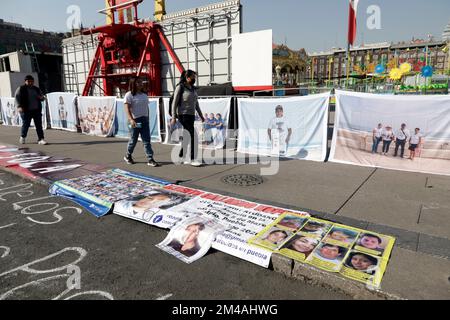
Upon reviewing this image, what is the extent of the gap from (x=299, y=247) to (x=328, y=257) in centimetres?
27

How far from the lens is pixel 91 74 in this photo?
17.7m

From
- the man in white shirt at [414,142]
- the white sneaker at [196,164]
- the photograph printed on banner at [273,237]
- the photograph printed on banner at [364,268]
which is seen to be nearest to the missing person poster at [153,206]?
the photograph printed on banner at [273,237]

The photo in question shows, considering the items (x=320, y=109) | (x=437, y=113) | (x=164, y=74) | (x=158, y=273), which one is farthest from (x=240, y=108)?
(x=164, y=74)

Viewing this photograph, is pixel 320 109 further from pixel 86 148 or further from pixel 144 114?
pixel 86 148

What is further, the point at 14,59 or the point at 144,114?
the point at 14,59

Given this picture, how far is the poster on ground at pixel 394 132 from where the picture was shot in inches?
202

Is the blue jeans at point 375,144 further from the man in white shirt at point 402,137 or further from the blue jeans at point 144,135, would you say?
the blue jeans at point 144,135

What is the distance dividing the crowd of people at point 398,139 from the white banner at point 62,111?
10.9 meters

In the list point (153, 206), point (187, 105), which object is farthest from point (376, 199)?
point (187, 105)

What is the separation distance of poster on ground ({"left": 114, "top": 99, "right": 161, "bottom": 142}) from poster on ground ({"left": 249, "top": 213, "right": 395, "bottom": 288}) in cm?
668

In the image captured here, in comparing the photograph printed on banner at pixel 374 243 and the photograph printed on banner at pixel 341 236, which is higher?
the photograph printed on banner at pixel 341 236

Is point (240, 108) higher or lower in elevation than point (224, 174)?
higher
